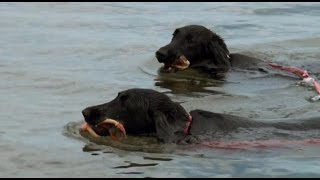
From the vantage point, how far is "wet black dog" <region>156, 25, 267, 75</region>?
1295 centimetres

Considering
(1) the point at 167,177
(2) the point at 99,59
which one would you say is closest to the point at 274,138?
(1) the point at 167,177

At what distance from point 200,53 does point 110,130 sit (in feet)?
15.2

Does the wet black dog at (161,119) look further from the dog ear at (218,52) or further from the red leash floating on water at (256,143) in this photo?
the dog ear at (218,52)

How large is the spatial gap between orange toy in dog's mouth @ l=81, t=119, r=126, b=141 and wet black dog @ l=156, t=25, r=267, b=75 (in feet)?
13.8

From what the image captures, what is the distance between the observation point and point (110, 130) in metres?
8.72

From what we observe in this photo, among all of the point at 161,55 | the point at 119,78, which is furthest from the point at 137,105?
the point at 161,55

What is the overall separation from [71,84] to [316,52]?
5146 millimetres

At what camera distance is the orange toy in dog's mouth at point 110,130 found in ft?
28.5

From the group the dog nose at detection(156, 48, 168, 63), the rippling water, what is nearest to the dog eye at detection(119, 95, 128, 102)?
the rippling water

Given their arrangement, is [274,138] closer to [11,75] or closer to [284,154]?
[284,154]

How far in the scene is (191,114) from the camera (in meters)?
8.75

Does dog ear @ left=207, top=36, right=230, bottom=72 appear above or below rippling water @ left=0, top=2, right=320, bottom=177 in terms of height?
above

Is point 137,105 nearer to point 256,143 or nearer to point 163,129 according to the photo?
point 163,129

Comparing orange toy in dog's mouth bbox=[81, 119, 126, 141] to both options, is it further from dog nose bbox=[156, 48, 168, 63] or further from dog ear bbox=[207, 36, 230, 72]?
dog ear bbox=[207, 36, 230, 72]
